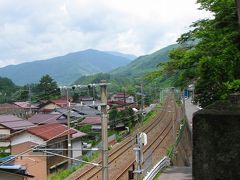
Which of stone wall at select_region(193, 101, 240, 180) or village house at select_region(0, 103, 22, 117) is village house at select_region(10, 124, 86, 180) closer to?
stone wall at select_region(193, 101, 240, 180)

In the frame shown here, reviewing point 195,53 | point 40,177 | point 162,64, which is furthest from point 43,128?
point 195,53

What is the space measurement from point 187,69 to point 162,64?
→ 6.51 ft

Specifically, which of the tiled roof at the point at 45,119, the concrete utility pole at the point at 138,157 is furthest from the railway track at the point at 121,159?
the tiled roof at the point at 45,119

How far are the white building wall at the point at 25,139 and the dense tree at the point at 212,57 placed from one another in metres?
18.2

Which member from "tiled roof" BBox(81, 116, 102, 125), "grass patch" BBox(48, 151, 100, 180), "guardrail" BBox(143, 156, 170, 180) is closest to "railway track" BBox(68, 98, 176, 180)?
"grass patch" BBox(48, 151, 100, 180)

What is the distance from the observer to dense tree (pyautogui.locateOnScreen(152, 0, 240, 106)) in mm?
11141

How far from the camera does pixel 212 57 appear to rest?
39.2ft

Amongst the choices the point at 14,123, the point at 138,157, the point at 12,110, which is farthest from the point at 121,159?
the point at 12,110

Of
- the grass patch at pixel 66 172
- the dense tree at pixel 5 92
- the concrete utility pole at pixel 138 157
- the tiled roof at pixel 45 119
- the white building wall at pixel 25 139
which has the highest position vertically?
the dense tree at pixel 5 92

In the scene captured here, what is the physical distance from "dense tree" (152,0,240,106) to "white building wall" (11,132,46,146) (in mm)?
18224

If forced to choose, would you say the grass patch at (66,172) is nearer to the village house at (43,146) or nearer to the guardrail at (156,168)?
the village house at (43,146)

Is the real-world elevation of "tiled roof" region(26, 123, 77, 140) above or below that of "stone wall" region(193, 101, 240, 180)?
below

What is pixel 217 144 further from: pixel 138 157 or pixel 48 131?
pixel 48 131

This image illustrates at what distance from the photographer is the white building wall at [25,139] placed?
32.1 metres
